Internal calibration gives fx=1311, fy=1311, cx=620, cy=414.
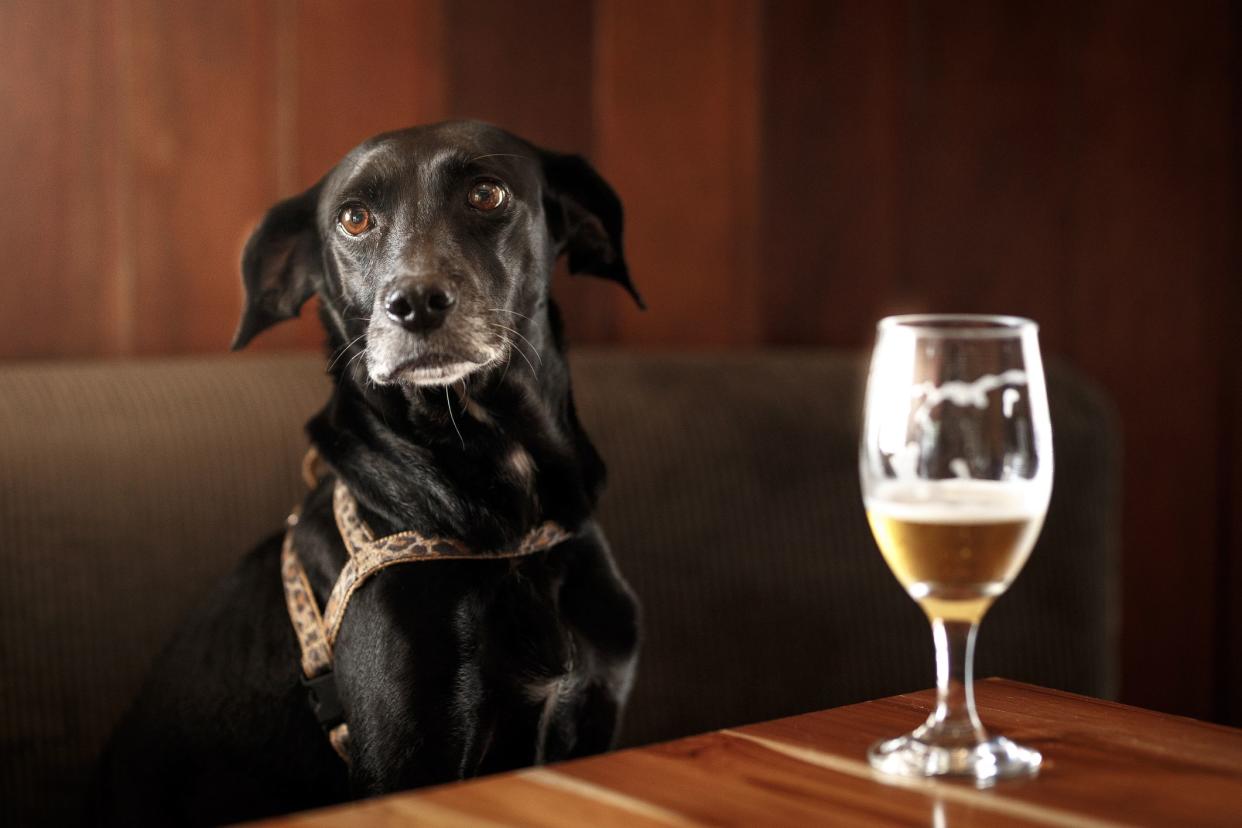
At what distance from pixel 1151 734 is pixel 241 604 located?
0.67 metres

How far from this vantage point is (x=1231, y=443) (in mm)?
2357

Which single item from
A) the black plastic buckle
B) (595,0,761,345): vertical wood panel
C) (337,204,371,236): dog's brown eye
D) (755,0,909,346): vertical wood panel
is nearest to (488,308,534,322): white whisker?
(337,204,371,236): dog's brown eye

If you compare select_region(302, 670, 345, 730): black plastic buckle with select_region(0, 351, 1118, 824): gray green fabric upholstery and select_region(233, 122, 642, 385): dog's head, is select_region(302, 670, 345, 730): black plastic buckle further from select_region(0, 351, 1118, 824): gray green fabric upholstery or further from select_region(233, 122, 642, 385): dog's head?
select_region(0, 351, 1118, 824): gray green fabric upholstery

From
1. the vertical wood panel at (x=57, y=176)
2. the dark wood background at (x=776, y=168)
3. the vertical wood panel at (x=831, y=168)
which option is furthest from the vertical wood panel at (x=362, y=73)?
the vertical wood panel at (x=831, y=168)

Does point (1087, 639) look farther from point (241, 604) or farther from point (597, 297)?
point (241, 604)

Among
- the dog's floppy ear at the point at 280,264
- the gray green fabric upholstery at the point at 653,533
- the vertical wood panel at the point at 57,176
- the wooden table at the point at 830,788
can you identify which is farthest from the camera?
the vertical wood panel at the point at 57,176

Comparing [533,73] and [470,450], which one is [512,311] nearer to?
[470,450]

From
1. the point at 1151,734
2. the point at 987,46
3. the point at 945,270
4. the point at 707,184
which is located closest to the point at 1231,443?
the point at 945,270

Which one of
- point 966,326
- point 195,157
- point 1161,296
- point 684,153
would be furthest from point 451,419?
point 1161,296

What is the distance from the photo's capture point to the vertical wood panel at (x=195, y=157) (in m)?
1.58

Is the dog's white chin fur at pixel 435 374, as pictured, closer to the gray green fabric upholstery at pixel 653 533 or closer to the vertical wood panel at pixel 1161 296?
the gray green fabric upholstery at pixel 653 533

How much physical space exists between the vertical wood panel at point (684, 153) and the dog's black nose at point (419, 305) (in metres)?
1.09

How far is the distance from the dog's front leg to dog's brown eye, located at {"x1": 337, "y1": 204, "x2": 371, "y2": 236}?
235mm

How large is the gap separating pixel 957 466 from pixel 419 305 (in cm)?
37
